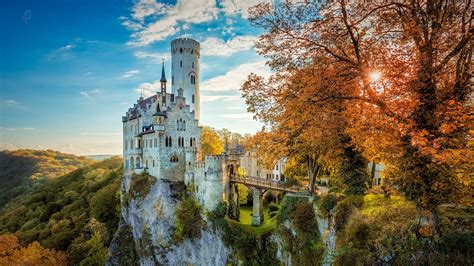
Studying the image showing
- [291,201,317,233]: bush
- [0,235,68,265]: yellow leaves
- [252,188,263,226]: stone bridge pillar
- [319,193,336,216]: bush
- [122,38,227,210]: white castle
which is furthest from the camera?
[0,235,68,265]: yellow leaves

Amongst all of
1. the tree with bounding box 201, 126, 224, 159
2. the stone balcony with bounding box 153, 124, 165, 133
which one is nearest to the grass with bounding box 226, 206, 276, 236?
the stone balcony with bounding box 153, 124, 165, 133

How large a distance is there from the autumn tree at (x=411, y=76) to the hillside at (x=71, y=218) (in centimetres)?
4282

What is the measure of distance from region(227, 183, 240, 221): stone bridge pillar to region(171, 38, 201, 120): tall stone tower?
49.9 ft

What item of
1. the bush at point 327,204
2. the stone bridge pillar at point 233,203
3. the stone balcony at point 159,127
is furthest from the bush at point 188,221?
the bush at point 327,204

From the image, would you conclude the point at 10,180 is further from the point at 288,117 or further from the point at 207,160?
the point at 288,117

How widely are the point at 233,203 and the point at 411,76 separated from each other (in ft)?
87.0

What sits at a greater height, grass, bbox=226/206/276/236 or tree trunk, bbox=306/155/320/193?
tree trunk, bbox=306/155/320/193

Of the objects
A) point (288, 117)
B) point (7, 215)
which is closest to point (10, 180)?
point (7, 215)

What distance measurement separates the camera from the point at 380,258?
353 inches

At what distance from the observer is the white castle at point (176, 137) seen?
101 ft

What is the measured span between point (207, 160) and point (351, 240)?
21.9 m

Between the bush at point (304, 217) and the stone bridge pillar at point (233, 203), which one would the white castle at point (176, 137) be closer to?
the stone bridge pillar at point (233, 203)

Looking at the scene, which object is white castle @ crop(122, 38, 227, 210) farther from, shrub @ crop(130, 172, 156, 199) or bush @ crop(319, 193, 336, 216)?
bush @ crop(319, 193, 336, 216)

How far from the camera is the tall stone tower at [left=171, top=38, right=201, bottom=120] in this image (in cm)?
3991
